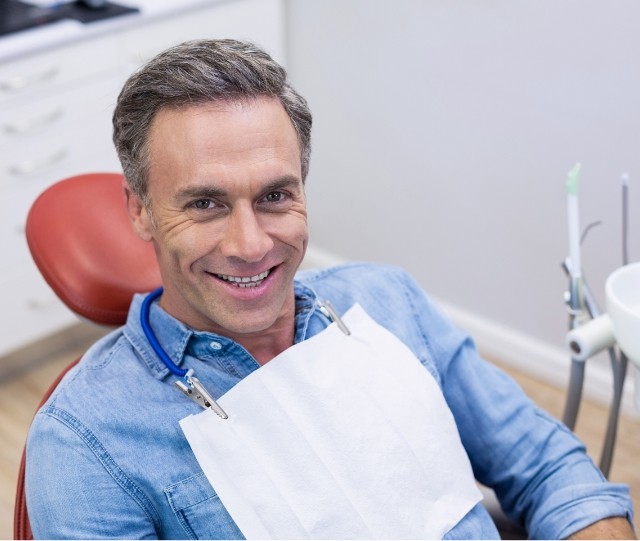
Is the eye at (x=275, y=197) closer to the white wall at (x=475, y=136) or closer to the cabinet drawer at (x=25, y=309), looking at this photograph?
the white wall at (x=475, y=136)

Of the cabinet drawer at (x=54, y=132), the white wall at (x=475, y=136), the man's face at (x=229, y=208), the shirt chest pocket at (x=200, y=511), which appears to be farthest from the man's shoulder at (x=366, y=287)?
the cabinet drawer at (x=54, y=132)

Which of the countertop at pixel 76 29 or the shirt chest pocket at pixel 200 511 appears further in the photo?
the countertop at pixel 76 29

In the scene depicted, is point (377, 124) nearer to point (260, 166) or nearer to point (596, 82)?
→ point (596, 82)

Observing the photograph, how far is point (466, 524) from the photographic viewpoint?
1.22 meters

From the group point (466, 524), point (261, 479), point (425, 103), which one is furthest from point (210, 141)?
point (425, 103)

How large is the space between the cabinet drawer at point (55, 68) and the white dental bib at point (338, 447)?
1.23m

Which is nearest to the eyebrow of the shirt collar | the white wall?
the shirt collar

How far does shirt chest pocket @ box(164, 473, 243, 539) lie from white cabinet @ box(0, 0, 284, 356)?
133 centimetres

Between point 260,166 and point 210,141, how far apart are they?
62mm

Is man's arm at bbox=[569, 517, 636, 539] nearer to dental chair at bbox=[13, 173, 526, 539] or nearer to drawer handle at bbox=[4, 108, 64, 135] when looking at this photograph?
dental chair at bbox=[13, 173, 526, 539]

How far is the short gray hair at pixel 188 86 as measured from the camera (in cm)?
109

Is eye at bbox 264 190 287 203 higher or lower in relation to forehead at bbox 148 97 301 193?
lower

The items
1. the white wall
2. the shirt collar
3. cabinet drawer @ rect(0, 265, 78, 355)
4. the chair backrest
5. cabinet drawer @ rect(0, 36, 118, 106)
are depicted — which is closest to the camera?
the shirt collar

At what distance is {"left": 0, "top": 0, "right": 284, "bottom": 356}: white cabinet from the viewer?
2.21 m
